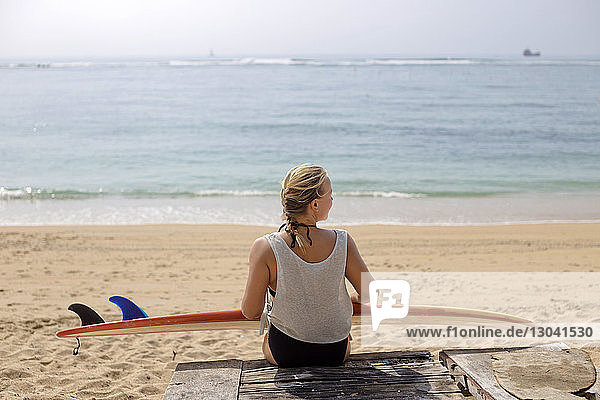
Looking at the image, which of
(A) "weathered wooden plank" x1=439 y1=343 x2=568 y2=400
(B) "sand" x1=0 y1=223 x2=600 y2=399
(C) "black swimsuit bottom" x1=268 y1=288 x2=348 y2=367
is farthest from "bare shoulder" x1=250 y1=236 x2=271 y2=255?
(B) "sand" x1=0 y1=223 x2=600 y2=399

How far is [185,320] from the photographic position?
3479 mm

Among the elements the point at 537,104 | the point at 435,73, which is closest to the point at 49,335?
the point at 537,104

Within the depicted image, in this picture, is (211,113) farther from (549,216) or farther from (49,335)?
(49,335)

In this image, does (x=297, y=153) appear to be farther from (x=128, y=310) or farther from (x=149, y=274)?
(x=128, y=310)

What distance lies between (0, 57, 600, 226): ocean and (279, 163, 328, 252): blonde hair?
270 inches

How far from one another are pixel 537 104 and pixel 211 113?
15034mm

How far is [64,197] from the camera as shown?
11.9 metres

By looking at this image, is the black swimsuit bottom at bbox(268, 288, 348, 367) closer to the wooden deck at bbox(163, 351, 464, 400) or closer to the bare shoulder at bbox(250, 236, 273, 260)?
the wooden deck at bbox(163, 351, 464, 400)

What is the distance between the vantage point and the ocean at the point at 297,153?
1075cm

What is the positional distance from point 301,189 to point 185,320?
4.20 ft

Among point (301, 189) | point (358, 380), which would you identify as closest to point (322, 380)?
point (358, 380)

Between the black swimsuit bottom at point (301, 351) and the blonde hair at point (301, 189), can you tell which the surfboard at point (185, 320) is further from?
the blonde hair at point (301, 189)

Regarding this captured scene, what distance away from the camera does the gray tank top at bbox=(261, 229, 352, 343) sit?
8.80 feet

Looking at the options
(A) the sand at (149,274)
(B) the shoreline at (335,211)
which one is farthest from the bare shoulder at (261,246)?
(B) the shoreline at (335,211)
